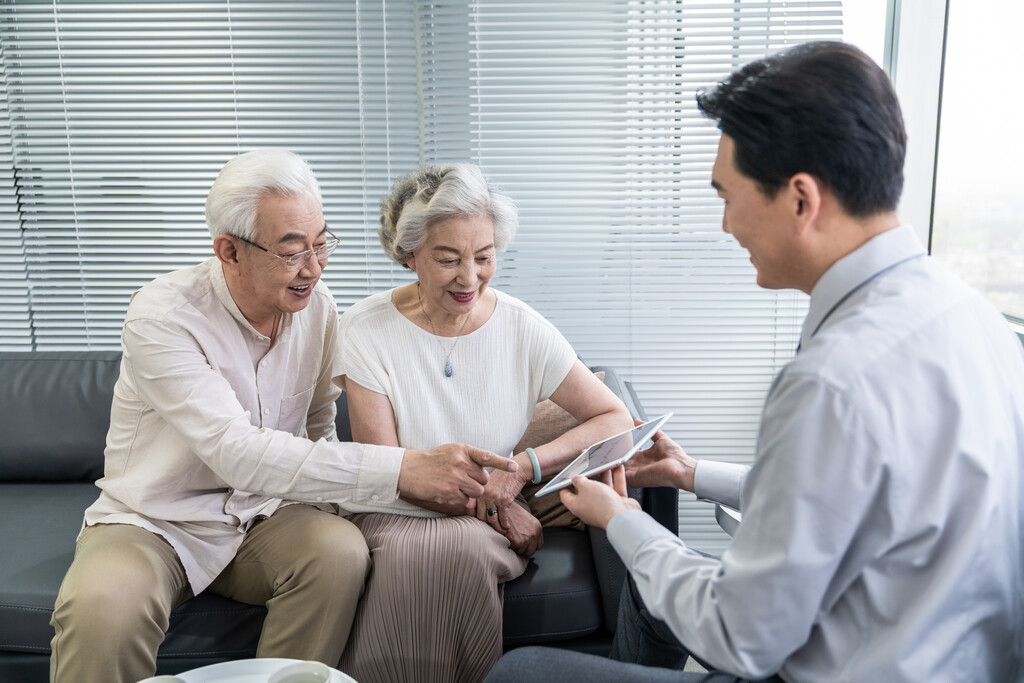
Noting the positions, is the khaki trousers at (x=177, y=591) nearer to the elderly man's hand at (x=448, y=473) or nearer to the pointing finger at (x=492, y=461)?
the elderly man's hand at (x=448, y=473)

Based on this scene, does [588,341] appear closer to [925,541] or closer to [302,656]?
[302,656]

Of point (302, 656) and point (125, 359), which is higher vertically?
point (125, 359)

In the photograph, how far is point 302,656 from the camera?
66.4 inches

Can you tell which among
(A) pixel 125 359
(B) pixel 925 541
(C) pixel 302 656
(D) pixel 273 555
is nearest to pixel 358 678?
(C) pixel 302 656

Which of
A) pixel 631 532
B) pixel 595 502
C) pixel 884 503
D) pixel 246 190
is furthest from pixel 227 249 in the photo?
pixel 884 503

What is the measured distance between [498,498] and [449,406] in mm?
266

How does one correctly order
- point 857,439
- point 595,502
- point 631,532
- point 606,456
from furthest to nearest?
point 606,456 → point 595,502 → point 631,532 → point 857,439

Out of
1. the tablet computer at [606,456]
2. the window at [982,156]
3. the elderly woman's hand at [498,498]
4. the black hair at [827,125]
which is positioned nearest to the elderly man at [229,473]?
the elderly woman's hand at [498,498]

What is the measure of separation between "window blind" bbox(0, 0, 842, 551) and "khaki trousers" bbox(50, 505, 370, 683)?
131 centimetres

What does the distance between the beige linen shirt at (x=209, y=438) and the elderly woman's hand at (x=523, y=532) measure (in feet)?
1.06

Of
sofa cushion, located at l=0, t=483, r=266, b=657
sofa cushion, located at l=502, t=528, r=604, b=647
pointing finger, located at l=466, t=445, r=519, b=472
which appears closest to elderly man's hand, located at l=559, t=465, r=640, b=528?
pointing finger, located at l=466, t=445, r=519, b=472

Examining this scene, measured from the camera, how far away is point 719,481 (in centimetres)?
161

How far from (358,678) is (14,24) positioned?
8.50ft

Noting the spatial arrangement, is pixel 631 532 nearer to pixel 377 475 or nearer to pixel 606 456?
pixel 606 456
